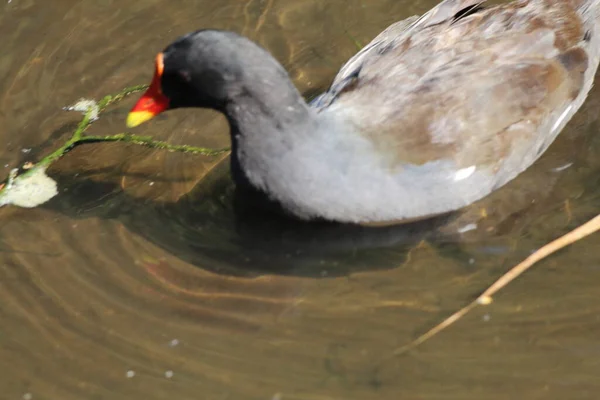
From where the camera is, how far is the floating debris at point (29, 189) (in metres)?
4.77

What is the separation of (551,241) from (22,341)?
227 centimetres

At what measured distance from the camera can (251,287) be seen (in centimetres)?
423

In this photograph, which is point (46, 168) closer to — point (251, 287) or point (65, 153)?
point (65, 153)

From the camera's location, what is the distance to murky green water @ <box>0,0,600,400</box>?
3.78 m

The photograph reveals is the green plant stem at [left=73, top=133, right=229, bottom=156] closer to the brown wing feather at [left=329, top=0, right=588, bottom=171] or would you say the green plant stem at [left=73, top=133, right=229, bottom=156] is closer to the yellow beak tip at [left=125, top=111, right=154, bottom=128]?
the yellow beak tip at [left=125, top=111, right=154, bottom=128]

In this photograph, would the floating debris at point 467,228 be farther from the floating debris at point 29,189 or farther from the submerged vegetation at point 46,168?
the floating debris at point 29,189

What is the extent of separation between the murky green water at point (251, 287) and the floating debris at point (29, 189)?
6cm

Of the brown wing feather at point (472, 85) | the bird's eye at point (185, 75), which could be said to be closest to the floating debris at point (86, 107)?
the bird's eye at point (185, 75)

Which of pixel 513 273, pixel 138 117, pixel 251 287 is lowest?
pixel 513 273

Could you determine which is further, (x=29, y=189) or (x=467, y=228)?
(x=29, y=189)

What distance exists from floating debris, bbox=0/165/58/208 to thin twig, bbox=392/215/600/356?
6.45 ft

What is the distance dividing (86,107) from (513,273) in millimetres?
2498

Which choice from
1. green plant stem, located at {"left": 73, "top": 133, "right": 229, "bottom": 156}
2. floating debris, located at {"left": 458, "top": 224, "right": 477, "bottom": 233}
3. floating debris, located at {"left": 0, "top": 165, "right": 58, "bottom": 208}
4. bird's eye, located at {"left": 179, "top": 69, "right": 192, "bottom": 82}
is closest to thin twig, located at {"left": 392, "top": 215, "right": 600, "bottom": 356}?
floating debris, located at {"left": 458, "top": 224, "right": 477, "bottom": 233}

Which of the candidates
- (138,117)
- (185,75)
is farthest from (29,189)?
(185,75)
